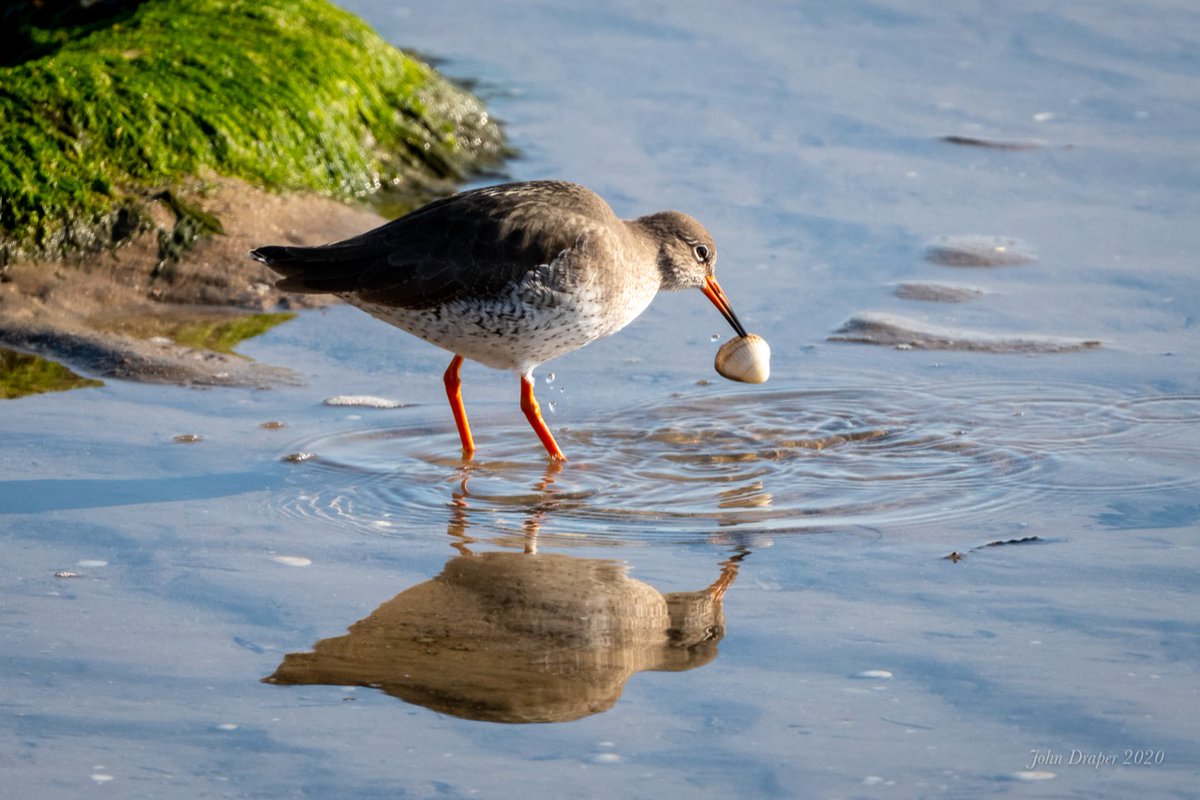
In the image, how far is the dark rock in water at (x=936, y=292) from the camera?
8.41 metres

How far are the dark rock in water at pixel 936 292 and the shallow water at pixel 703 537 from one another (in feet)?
0.14

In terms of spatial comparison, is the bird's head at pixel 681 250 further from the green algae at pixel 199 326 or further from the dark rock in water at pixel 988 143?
the dark rock in water at pixel 988 143

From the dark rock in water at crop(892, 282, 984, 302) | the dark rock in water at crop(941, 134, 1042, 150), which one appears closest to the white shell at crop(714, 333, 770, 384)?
the dark rock in water at crop(892, 282, 984, 302)

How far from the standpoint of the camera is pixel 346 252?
22.2ft

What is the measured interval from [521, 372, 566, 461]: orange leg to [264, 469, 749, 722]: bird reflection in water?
108 cm

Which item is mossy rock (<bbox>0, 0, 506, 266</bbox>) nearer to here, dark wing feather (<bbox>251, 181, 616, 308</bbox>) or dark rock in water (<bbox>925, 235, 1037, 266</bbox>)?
dark wing feather (<bbox>251, 181, 616, 308</bbox>)

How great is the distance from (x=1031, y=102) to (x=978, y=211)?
2.30 meters

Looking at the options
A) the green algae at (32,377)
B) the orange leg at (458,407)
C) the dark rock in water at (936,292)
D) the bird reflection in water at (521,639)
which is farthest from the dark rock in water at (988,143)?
the green algae at (32,377)

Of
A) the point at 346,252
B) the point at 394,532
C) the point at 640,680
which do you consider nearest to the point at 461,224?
the point at 346,252

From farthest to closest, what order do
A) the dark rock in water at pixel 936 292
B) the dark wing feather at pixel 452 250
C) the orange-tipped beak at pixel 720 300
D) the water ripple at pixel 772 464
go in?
the dark rock in water at pixel 936 292
the orange-tipped beak at pixel 720 300
the dark wing feather at pixel 452 250
the water ripple at pixel 772 464

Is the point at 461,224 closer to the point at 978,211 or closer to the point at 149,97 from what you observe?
the point at 149,97

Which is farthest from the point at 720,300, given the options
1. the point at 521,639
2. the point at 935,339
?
the point at 521,639

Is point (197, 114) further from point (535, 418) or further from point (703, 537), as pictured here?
point (703, 537)

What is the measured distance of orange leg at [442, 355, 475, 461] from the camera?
22.1 feet
